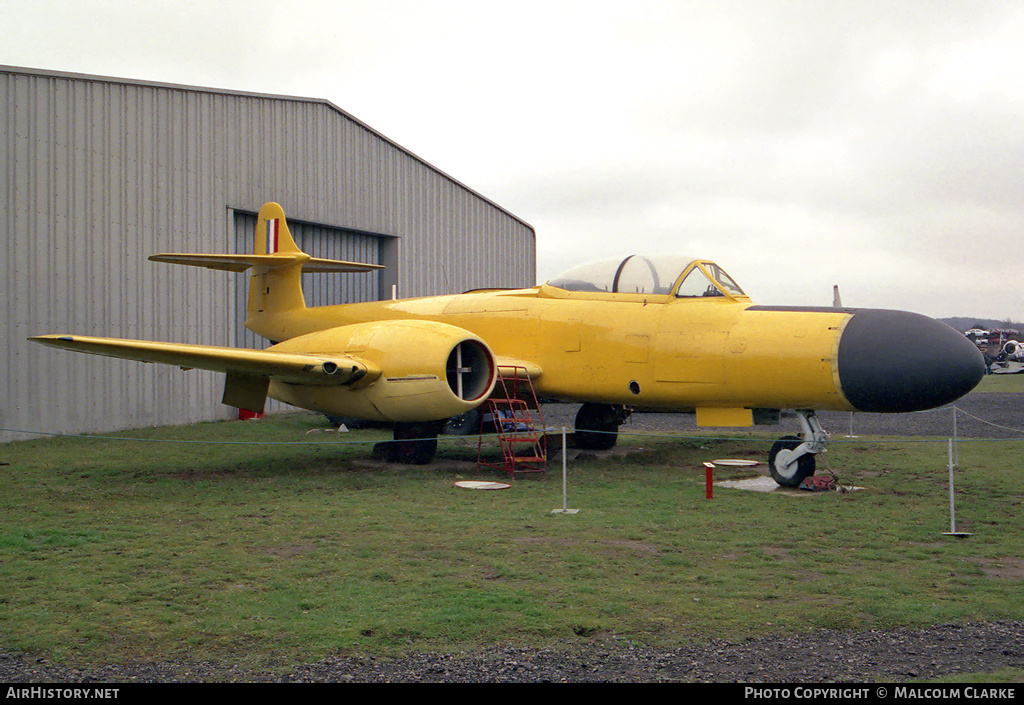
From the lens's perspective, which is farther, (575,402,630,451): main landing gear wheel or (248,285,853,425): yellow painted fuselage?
(575,402,630,451): main landing gear wheel

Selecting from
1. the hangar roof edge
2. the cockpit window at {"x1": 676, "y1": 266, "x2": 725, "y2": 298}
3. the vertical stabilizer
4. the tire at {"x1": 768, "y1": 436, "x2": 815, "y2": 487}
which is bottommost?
the tire at {"x1": 768, "y1": 436, "x2": 815, "y2": 487}

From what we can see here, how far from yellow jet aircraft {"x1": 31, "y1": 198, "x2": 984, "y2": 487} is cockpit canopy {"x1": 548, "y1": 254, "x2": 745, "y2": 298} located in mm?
17

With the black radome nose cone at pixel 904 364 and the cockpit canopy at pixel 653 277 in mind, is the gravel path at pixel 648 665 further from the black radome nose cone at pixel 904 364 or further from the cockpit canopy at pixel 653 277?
the cockpit canopy at pixel 653 277

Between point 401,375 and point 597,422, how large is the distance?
4.03 m

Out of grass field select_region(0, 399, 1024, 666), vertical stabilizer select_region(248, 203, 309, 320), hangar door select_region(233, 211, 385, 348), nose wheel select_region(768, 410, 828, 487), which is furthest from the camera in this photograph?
hangar door select_region(233, 211, 385, 348)

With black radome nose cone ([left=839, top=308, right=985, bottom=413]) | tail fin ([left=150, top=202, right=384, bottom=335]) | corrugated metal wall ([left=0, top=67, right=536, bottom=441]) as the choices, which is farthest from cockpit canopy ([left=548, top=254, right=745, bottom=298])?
corrugated metal wall ([left=0, top=67, right=536, bottom=441])

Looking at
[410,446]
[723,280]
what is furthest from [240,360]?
[723,280]

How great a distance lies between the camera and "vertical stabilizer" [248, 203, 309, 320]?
14.2 m

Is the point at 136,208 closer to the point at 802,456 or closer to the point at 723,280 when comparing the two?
the point at 723,280

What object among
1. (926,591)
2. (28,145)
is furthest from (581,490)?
(28,145)

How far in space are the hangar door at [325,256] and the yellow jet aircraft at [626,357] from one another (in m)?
5.81

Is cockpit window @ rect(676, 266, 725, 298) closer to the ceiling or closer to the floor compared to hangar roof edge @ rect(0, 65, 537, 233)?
closer to the floor

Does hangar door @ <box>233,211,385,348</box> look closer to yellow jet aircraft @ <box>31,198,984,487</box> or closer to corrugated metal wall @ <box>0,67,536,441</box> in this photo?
corrugated metal wall @ <box>0,67,536,441</box>

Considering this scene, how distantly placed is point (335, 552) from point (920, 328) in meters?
6.03
